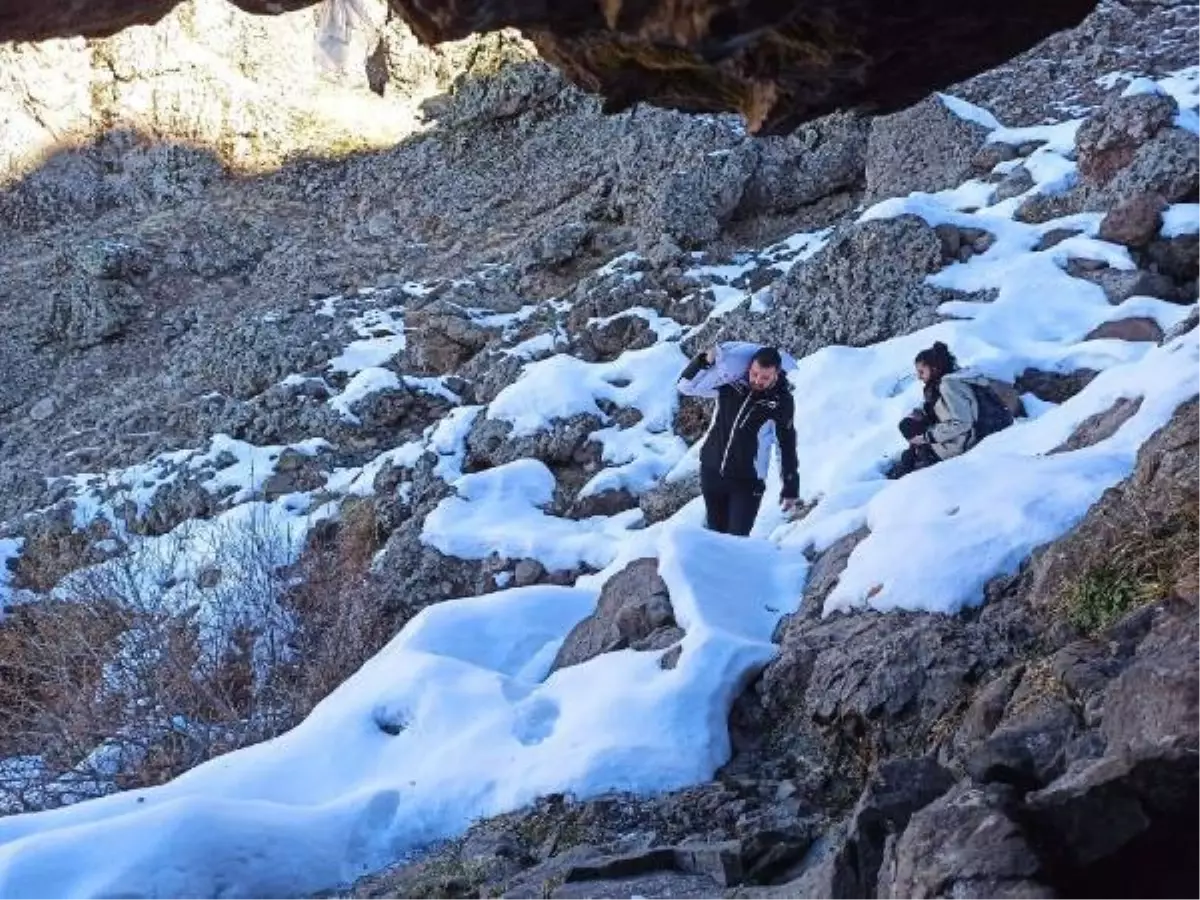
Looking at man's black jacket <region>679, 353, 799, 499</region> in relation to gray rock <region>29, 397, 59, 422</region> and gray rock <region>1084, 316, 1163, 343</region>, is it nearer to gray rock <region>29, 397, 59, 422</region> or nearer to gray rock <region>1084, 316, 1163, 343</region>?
gray rock <region>1084, 316, 1163, 343</region>

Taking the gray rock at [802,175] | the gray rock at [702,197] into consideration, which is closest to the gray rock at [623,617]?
the gray rock at [702,197]

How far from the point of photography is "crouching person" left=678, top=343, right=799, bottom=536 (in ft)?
25.9

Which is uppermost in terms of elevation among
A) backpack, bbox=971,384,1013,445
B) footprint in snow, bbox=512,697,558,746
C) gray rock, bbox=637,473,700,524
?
backpack, bbox=971,384,1013,445

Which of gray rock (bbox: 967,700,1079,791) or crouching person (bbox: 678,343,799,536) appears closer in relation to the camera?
gray rock (bbox: 967,700,1079,791)

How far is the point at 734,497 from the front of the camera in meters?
8.09

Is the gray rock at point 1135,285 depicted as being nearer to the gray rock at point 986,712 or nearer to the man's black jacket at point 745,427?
the man's black jacket at point 745,427

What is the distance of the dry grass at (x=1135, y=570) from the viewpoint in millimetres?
4434

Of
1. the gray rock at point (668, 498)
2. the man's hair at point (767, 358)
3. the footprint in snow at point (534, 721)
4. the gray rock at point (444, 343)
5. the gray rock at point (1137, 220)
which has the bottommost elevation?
the gray rock at point (668, 498)

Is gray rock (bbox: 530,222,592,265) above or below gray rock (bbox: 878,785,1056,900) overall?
below

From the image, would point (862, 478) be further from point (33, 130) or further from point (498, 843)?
point (33, 130)

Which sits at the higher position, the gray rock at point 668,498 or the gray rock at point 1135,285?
the gray rock at point 1135,285

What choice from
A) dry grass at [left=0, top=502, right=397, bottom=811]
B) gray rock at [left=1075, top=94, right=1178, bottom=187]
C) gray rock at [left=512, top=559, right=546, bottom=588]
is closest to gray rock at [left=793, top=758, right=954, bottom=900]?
dry grass at [left=0, top=502, right=397, bottom=811]

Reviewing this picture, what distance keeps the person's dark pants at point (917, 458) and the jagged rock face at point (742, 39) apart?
4397mm

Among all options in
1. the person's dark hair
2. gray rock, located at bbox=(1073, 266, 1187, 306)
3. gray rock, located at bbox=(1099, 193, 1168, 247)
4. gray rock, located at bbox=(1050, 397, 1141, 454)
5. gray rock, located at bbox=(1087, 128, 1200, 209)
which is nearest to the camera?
gray rock, located at bbox=(1050, 397, 1141, 454)
